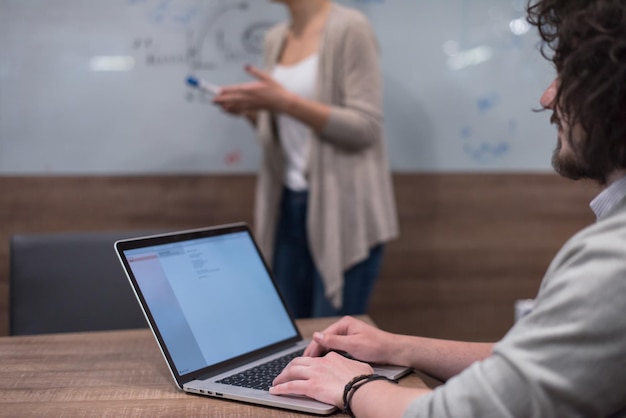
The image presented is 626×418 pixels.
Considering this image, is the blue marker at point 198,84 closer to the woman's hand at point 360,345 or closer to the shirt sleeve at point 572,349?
the woman's hand at point 360,345

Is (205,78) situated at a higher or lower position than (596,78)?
lower

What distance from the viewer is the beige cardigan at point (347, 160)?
80.5 inches

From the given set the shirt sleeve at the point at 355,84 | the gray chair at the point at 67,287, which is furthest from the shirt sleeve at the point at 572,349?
the shirt sleeve at the point at 355,84

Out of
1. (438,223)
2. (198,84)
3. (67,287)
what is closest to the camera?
(67,287)

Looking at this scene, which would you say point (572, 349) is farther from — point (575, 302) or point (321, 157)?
point (321, 157)

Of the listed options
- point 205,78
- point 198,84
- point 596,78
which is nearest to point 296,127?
point 198,84

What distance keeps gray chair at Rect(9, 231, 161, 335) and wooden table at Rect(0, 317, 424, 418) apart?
0.21 m

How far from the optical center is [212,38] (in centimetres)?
267

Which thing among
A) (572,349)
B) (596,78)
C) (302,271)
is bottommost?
(302,271)

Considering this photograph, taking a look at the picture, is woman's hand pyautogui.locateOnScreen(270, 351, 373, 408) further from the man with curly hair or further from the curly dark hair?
the curly dark hair

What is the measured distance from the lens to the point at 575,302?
0.69 metres

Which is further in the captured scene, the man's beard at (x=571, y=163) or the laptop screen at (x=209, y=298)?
the laptop screen at (x=209, y=298)

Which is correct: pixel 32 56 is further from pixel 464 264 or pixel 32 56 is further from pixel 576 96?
pixel 576 96

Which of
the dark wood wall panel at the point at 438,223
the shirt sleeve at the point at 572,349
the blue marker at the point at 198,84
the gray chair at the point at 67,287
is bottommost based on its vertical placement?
the dark wood wall panel at the point at 438,223
